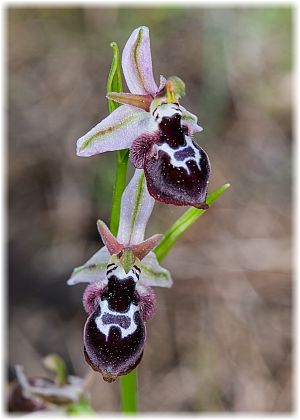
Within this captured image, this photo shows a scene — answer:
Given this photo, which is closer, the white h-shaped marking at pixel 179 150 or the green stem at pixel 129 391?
the white h-shaped marking at pixel 179 150

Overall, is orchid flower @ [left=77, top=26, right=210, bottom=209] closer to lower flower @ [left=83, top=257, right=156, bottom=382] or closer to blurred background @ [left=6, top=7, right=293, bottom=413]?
lower flower @ [left=83, top=257, right=156, bottom=382]

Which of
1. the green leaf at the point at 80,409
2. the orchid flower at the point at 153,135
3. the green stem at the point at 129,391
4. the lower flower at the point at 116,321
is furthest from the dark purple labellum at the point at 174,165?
the green leaf at the point at 80,409

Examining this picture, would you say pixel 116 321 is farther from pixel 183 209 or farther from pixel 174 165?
pixel 183 209

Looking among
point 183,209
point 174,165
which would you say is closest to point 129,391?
point 174,165

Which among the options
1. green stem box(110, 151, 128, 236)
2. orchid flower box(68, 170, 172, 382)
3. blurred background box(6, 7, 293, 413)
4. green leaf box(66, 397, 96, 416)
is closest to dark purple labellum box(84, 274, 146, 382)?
orchid flower box(68, 170, 172, 382)

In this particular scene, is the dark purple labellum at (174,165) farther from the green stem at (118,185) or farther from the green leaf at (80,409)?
the green leaf at (80,409)

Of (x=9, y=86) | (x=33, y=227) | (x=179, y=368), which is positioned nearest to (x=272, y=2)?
(x=9, y=86)
